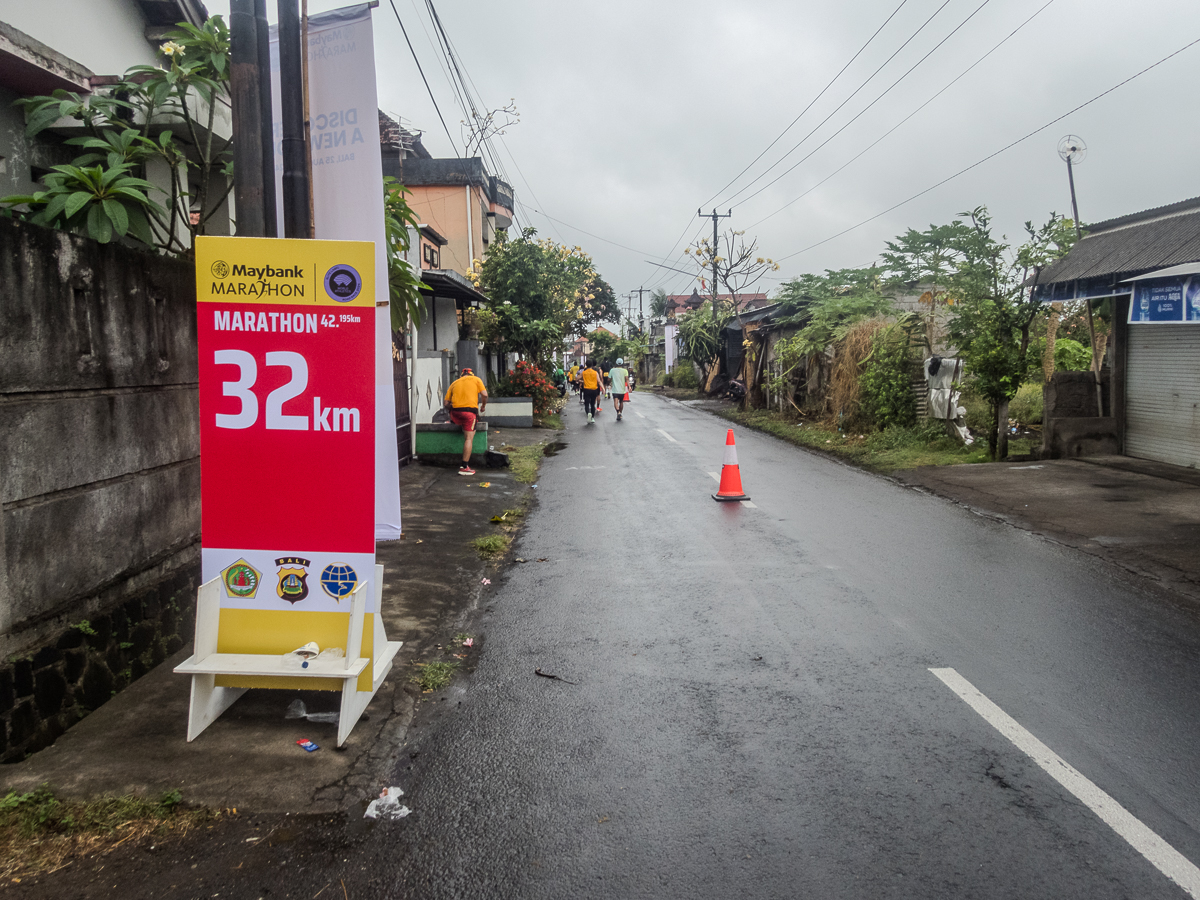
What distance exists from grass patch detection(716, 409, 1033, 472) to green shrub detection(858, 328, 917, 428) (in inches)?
12.6

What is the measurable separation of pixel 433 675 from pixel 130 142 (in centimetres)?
403

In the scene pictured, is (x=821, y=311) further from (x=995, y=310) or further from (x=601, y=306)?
(x=601, y=306)

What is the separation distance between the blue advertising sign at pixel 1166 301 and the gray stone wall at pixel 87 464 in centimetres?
1189

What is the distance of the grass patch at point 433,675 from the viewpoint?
503cm

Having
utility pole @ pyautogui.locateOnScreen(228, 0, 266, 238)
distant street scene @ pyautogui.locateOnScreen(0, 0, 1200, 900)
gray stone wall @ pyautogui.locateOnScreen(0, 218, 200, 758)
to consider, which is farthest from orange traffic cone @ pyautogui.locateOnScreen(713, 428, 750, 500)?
utility pole @ pyautogui.locateOnScreen(228, 0, 266, 238)

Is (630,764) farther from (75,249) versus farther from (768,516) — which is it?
(768,516)

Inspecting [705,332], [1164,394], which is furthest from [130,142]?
[705,332]

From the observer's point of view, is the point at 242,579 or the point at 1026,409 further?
the point at 1026,409

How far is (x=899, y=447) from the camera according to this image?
16891mm

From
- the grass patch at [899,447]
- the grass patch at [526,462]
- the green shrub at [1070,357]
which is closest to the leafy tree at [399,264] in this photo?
the grass patch at [526,462]

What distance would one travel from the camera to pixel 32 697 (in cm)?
411

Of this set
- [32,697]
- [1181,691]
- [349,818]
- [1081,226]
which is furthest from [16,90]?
[1081,226]

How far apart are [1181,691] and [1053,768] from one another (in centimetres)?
148

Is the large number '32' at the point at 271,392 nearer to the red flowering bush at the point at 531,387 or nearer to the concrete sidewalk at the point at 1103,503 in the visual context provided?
the concrete sidewalk at the point at 1103,503
